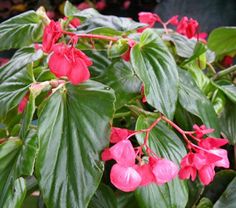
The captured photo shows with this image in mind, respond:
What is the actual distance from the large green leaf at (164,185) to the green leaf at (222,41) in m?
0.38

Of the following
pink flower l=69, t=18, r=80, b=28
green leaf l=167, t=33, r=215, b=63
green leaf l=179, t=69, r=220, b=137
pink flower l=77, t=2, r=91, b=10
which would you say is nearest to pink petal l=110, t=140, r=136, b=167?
green leaf l=179, t=69, r=220, b=137

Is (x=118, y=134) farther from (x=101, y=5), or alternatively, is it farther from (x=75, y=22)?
(x=101, y=5)

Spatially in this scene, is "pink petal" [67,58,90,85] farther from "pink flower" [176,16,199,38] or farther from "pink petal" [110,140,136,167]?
"pink flower" [176,16,199,38]

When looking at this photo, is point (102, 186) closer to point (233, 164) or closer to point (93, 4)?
point (233, 164)

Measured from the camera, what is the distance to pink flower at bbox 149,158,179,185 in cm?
53

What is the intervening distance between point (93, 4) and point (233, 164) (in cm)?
165

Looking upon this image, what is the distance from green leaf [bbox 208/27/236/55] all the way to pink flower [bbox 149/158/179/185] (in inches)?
19.2

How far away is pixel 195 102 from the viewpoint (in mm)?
729

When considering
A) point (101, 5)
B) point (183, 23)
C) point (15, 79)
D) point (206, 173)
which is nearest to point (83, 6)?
point (101, 5)

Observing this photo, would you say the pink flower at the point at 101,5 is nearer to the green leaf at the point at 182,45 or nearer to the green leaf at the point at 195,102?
the green leaf at the point at 182,45

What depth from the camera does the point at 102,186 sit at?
2.31 feet

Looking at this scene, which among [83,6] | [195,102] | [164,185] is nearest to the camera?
[164,185]

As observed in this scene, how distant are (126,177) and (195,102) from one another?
0.82ft

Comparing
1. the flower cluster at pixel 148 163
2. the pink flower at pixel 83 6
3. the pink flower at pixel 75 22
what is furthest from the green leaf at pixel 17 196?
the pink flower at pixel 83 6
